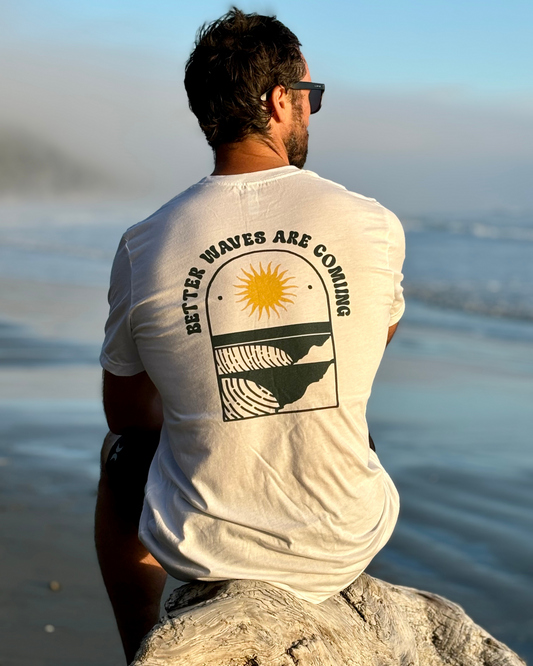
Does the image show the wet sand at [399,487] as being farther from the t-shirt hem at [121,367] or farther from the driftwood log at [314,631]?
the t-shirt hem at [121,367]

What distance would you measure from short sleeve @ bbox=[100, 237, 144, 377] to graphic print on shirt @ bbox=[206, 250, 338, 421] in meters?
0.23

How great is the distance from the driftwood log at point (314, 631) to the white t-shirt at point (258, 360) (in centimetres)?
8

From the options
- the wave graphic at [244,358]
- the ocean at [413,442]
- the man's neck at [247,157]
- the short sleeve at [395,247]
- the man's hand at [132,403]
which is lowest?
the ocean at [413,442]

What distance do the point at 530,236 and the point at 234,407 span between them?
93.7ft

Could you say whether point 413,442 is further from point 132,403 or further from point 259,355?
point 259,355

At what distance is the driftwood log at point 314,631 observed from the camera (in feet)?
5.40

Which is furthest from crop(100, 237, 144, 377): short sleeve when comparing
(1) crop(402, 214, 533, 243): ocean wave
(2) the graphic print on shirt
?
(1) crop(402, 214, 533, 243): ocean wave

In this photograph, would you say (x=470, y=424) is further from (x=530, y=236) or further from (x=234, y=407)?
(x=530, y=236)

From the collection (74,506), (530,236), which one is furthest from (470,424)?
(530,236)

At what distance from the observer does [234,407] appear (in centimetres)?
180

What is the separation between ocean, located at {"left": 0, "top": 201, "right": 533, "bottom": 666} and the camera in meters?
3.40

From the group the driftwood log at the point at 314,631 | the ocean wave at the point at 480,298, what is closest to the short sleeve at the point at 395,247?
the driftwood log at the point at 314,631

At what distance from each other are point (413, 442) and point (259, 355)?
378 centimetres

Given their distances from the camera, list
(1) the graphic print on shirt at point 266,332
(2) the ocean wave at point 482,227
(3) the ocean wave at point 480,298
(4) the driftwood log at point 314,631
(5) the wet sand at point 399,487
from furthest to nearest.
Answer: (2) the ocean wave at point 482,227 < (3) the ocean wave at point 480,298 < (5) the wet sand at point 399,487 < (1) the graphic print on shirt at point 266,332 < (4) the driftwood log at point 314,631
